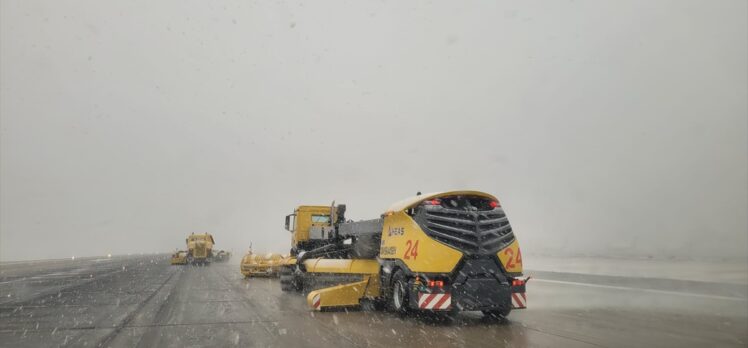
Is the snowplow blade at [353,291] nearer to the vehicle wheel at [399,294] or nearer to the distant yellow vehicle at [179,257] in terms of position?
the vehicle wheel at [399,294]

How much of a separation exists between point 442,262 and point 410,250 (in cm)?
75

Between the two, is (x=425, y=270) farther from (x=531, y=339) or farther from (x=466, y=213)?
(x=531, y=339)

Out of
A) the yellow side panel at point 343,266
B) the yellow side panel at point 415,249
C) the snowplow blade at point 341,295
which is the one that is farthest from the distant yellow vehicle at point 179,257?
the yellow side panel at point 415,249

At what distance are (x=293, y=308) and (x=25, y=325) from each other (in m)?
5.20

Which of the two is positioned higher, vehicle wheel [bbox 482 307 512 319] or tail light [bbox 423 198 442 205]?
tail light [bbox 423 198 442 205]

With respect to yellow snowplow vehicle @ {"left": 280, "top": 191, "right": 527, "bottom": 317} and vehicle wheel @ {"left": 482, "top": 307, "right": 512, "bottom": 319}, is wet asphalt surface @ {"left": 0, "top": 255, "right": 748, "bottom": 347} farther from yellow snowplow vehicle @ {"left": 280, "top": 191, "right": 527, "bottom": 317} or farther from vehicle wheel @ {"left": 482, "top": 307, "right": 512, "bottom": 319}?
yellow snowplow vehicle @ {"left": 280, "top": 191, "right": 527, "bottom": 317}

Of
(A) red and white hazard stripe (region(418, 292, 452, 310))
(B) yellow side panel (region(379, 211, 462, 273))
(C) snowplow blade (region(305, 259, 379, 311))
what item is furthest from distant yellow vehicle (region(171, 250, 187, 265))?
(A) red and white hazard stripe (region(418, 292, 452, 310))

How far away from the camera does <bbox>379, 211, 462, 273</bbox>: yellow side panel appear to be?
861cm

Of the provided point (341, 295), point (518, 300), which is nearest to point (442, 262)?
point (518, 300)

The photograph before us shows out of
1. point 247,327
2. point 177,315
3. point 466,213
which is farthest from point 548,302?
point 177,315

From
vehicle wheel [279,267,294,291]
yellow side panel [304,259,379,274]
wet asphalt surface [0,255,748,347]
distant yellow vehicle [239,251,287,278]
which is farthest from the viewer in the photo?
distant yellow vehicle [239,251,287,278]

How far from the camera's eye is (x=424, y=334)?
25.2ft

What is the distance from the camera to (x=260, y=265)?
23.4 m

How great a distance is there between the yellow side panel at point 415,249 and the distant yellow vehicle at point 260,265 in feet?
47.2
